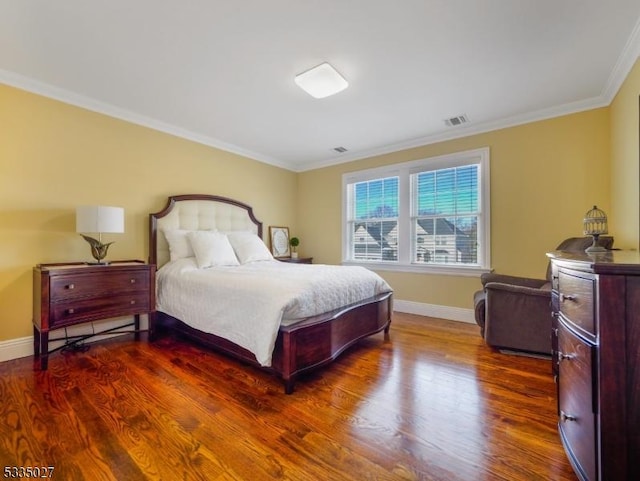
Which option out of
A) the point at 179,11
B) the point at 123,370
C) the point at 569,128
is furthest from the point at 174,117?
the point at 569,128

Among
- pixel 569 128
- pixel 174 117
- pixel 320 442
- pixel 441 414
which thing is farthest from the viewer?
pixel 174 117

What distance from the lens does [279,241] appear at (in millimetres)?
4934

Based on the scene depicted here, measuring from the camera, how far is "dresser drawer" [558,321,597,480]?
1037 mm

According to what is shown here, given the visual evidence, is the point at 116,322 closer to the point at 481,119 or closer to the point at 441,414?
the point at 441,414

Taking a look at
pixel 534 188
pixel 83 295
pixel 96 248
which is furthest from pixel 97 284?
pixel 534 188

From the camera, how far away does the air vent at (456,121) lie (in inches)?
129

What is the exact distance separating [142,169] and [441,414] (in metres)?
3.70

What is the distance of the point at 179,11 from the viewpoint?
1.78 m

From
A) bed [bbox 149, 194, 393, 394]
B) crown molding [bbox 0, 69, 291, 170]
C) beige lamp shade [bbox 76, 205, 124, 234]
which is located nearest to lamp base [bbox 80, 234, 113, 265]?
beige lamp shade [bbox 76, 205, 124, 234]

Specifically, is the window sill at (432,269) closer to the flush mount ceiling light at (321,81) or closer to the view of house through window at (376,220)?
the view of house through window at (376,220)

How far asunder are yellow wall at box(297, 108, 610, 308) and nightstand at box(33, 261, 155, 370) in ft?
10.9

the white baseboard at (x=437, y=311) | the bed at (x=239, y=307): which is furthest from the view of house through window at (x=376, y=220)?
the bed at (x=239, y=307)

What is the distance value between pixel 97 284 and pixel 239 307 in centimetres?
141

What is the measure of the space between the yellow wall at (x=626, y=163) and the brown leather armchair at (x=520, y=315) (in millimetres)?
229
